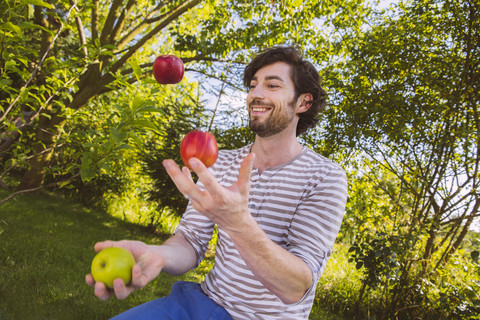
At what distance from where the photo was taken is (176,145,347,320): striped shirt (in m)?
1.39

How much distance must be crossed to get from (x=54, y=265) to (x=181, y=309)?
3.40 metres

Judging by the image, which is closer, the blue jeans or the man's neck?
the blue jeans

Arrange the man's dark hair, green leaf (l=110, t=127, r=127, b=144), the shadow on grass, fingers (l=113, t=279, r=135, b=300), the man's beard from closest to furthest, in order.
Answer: fingers (l=113, t=279, r=135, b=300) → green leaf (l=110, t=127, r=127, b=144) → the man's beard → the man's dark hair → the shadow on grass

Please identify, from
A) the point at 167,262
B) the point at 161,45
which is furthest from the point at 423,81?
the point at 161,45

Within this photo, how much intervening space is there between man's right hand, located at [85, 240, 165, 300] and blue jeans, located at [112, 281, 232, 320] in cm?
23

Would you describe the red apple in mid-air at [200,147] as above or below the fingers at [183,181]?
above

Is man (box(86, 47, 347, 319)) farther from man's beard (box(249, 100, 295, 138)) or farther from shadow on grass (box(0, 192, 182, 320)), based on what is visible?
shadow on grass (box(0, 192, 182, 320))

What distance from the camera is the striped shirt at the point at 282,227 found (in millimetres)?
1386

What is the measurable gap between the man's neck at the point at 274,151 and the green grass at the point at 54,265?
7.99 feet

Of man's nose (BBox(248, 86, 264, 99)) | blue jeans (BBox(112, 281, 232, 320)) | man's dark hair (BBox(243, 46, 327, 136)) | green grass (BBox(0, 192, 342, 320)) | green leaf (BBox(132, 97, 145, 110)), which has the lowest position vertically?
green grass (BBox(0, 192, 342, 320))

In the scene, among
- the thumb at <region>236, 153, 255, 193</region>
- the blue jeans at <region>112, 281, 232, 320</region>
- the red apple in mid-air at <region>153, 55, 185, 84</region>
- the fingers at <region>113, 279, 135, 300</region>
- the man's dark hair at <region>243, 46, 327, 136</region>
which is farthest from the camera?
the man's dark hair at <region>243, 46, 327, 136</region>

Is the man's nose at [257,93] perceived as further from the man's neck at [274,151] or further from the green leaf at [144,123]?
the green leaf at [144,123]

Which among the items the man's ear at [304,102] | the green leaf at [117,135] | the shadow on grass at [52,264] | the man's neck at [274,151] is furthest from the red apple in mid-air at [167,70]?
the shadow on grass at [52,264]

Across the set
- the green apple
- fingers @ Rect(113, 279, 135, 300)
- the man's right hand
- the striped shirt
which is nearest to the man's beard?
the striped shirt
